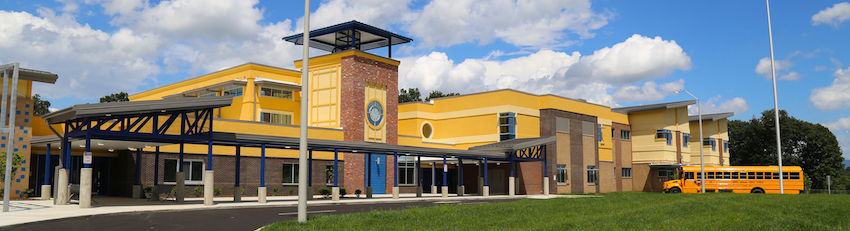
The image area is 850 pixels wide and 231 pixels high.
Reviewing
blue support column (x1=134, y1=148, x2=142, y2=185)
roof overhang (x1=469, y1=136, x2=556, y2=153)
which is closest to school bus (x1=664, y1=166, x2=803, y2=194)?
roof overhang (x1=469, y1=136, x2=556, y2=153)

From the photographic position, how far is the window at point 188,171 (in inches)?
1361

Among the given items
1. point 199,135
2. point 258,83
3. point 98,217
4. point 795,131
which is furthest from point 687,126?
point 98,217

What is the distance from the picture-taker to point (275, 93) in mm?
47844

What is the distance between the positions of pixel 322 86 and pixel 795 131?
65.5 metres

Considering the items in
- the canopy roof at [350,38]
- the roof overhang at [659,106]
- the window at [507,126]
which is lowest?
the window at [507,126]

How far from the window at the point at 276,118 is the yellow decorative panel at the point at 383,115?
24.6 ft

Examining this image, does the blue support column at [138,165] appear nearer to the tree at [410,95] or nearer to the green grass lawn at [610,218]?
the green grass lawn at [610,218]

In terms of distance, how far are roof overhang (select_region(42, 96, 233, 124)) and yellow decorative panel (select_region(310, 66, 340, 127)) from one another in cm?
1860

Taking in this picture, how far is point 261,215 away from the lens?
20.5 meters

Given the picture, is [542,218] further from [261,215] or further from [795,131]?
[795,131]

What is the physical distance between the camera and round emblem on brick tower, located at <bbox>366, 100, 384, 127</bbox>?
44.8 meters

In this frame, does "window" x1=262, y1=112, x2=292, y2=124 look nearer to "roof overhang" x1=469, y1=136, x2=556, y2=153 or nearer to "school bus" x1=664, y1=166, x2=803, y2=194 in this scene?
"roof overhang" x1=469, y1=136, x2=556, y2=153

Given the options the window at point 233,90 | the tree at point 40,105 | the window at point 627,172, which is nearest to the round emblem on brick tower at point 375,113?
the window at point 233,90

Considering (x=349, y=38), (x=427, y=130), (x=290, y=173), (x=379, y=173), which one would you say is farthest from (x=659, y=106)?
(x=290, y=173)
